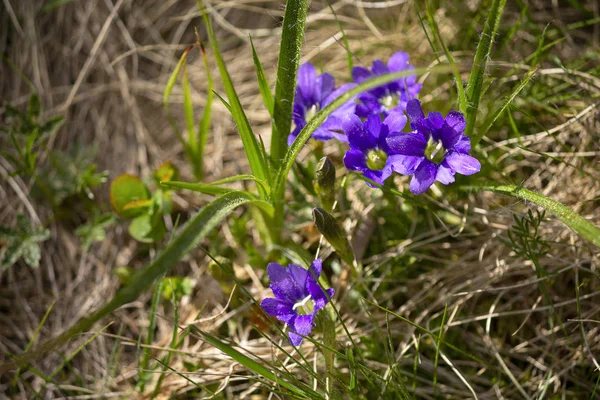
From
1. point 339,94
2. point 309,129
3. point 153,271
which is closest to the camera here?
point 153,271

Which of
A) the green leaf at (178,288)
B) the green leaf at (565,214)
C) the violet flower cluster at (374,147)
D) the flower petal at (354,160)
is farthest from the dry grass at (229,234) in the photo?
the flower petal at (354,160)

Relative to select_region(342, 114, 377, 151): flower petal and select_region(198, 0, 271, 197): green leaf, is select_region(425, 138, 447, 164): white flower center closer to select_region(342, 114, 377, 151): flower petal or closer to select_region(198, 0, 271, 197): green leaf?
select_region(342, 114, 377, 151): flower petal

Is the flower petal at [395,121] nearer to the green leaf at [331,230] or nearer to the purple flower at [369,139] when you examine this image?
the purple flower at [369,139]

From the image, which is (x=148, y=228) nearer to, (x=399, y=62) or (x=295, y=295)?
(x=295, y=295)

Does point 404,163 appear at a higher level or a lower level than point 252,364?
higher

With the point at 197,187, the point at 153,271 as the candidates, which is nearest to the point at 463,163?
the point at 197,187

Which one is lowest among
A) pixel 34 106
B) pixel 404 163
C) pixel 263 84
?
pixel 404 163
